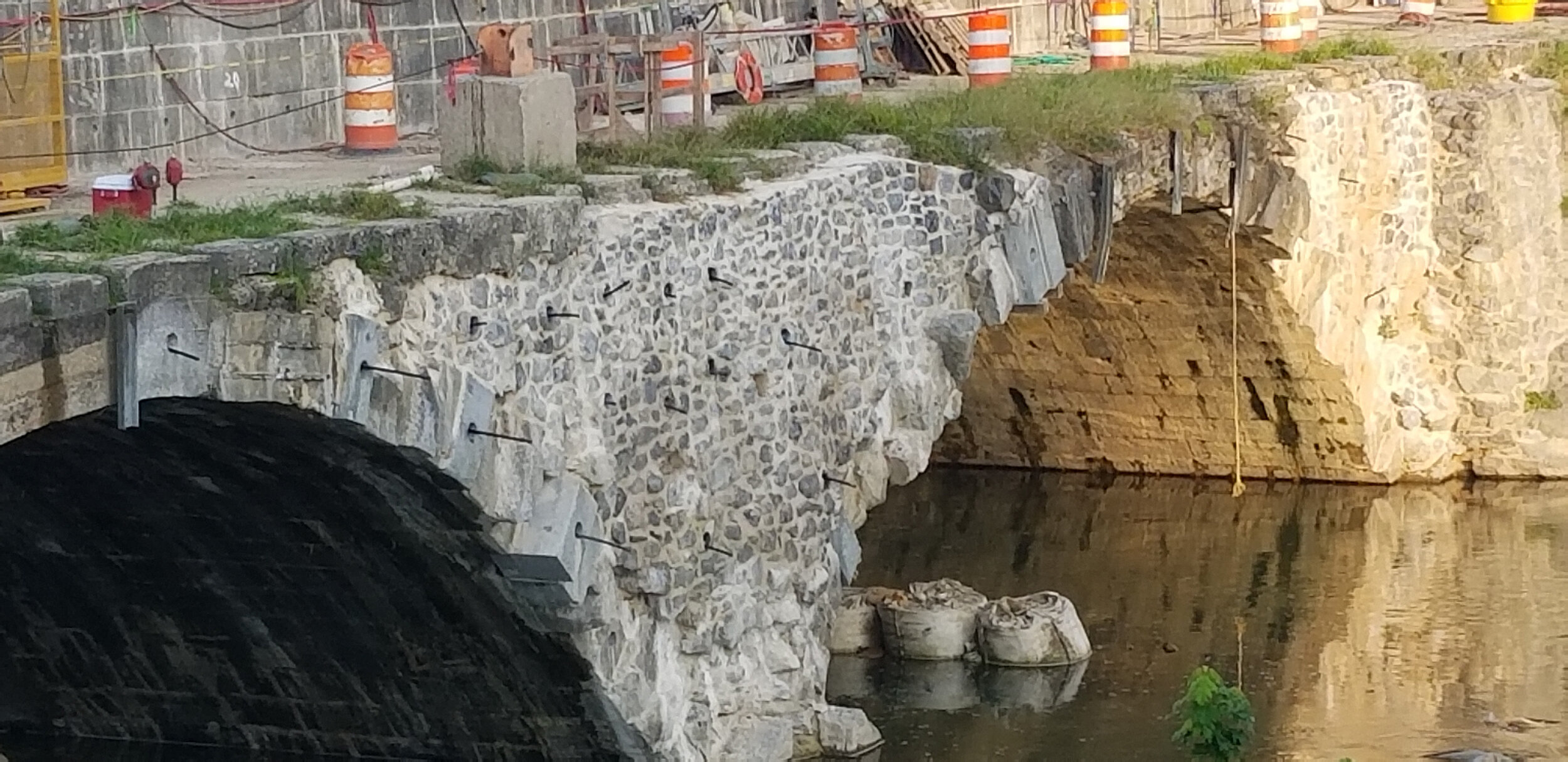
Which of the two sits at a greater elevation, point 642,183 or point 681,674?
point 642,183

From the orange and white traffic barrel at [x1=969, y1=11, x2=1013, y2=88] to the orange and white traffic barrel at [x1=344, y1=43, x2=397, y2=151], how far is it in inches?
162

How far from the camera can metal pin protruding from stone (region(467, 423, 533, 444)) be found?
414 inches

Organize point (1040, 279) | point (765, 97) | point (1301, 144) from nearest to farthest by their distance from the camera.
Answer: point (1040, 279) → point (765, 97) → point (1301, 144)

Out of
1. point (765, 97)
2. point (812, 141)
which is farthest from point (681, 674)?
point (765, 97)

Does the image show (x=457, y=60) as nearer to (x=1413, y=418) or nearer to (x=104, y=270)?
(x=104, y=270)

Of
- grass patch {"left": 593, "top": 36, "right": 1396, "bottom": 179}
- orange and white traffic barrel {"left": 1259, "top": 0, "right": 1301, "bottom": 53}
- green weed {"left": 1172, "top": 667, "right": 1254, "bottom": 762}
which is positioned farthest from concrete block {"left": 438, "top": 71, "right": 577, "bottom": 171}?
orange and white traffic barrel {"left": 1259, "top": 0, "right": 1301, "bottom": 53}

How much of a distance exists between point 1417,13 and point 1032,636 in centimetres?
823

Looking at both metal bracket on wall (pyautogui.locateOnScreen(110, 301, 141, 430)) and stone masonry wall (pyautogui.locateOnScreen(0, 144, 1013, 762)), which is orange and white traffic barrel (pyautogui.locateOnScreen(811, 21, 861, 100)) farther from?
metal bracket on wall (pyautogui.locateOnScreen(110, 301, 141, 430))

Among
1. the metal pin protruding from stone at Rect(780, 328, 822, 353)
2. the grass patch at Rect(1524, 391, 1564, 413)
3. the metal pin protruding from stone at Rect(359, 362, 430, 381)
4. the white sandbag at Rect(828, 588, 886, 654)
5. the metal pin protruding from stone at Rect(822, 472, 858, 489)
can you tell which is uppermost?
the metal pin protruding from stone at Rect(359, 362, 430, 381)

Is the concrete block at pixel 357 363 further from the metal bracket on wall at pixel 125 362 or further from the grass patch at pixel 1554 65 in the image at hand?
the grass patch at pixel 1554 65

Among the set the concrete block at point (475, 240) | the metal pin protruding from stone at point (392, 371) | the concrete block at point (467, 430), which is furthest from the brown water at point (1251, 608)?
the metal pin protruding from stone at point (392, 371)

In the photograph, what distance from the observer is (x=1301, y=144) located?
17547mm

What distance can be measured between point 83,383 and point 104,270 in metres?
0.36

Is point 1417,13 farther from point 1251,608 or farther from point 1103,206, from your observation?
point 1103,206
